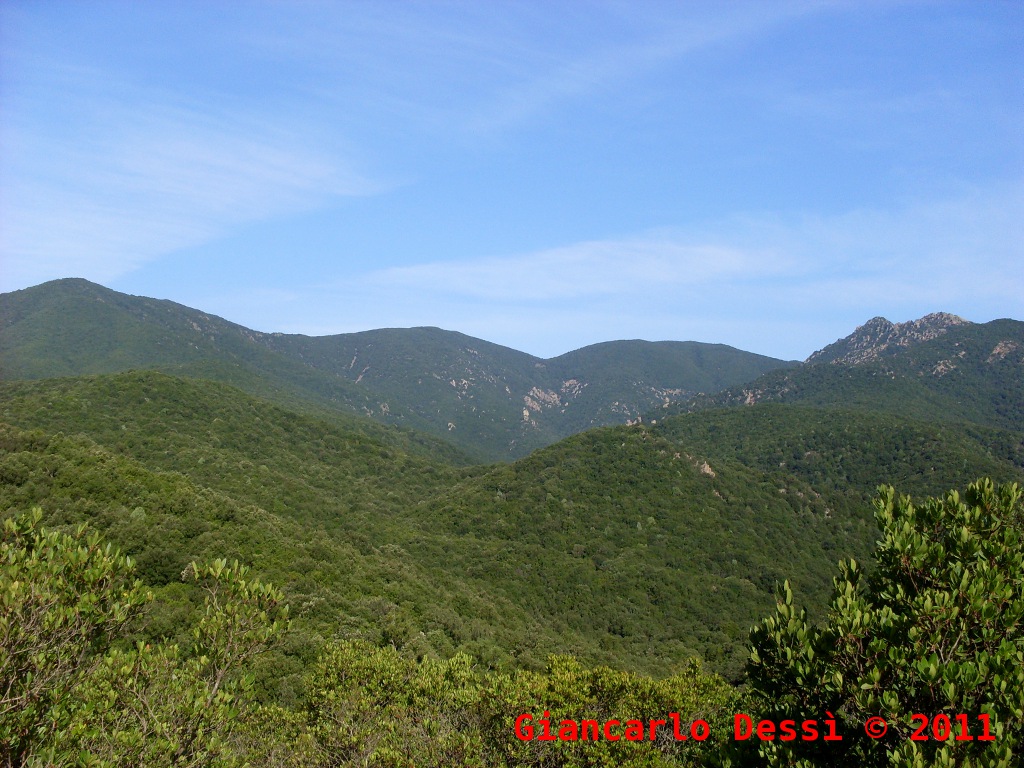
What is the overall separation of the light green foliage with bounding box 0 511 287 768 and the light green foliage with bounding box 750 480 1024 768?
8495mm

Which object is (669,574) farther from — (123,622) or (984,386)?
(984,386)

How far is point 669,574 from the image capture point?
7238 centimetres

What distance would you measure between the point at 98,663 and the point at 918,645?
1240 centimetres

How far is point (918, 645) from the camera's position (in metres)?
7.46

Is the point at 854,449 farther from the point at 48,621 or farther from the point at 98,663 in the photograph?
the point at 48,621

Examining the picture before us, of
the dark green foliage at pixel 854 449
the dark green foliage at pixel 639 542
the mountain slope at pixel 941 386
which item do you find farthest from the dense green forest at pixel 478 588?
the mountain slope at pixel 941 386

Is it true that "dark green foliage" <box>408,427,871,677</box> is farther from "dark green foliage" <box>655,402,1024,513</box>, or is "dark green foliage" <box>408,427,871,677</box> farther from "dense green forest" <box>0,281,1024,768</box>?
"dark green foliage" <box>655,402,1024,513</box>

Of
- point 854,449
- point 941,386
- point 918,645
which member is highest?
point 941,386

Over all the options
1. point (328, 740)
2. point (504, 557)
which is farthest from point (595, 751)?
point (504, 557)

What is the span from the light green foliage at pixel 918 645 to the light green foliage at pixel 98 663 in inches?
334

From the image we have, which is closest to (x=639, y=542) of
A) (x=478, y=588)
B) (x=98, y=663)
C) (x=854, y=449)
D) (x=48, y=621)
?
(x=478, y=588)

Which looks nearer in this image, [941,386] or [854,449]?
[854,449]

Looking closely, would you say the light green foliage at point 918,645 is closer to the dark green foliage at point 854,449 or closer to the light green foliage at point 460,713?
the light green foliage at point 460,713

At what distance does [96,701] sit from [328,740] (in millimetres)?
6751
